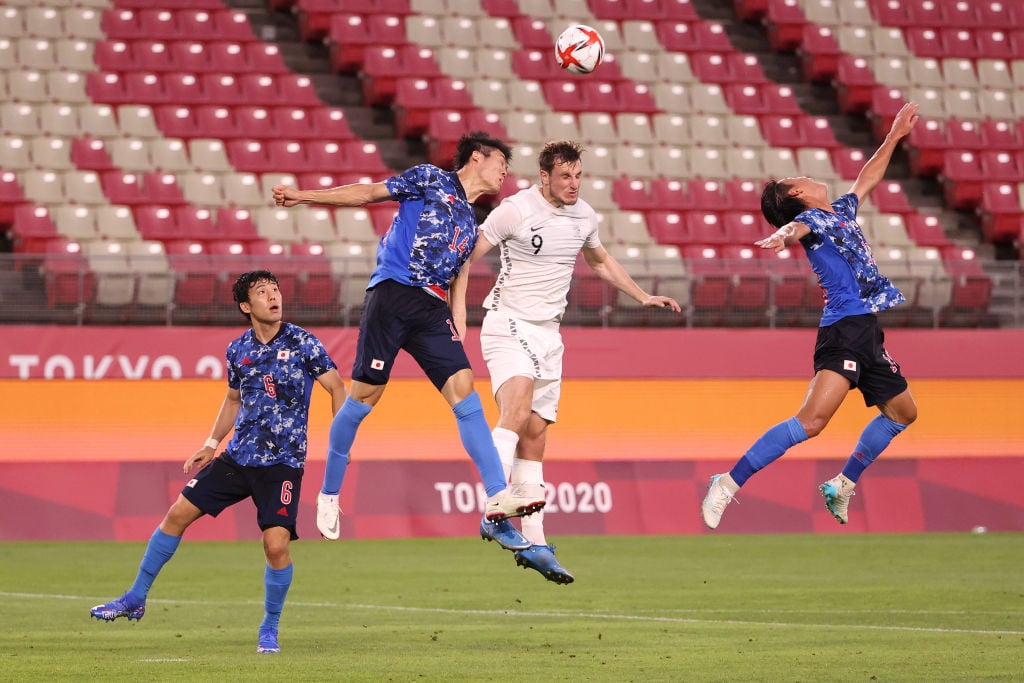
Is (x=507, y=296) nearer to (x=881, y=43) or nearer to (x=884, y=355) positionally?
(x=884, y=355)

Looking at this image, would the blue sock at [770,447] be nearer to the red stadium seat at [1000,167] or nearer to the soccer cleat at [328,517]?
the soccer cleat at [328,517]

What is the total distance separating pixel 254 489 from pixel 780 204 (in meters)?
4.30

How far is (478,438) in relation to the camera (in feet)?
34.1

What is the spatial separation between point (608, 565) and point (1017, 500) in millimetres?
6696

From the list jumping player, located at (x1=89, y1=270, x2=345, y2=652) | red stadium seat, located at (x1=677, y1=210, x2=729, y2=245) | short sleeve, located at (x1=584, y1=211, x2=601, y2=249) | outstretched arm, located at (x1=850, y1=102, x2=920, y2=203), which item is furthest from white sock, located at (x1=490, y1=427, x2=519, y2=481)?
red stadium seat, located at (x1=677, y1=210, x2=729, y2=245)

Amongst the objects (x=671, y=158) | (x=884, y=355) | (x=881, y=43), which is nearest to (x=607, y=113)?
(x=671, y=158)

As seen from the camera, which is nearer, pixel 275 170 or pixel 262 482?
pixel 262 482

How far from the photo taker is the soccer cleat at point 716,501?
38.6 ft

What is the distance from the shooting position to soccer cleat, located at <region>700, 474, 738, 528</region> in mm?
11766

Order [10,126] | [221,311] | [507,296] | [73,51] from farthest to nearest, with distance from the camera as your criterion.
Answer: [73,51] < [10,126] < [221,311] < [507,296]

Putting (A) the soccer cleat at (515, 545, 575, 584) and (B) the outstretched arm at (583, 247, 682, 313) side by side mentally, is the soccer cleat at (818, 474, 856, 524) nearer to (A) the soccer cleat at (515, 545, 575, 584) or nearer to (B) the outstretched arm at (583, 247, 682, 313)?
(B) the outstretched arm at (583, 247, 682, 313)

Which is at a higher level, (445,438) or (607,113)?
(607,113)

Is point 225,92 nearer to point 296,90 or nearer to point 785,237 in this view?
point 296,90

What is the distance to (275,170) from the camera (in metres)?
24.8
